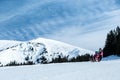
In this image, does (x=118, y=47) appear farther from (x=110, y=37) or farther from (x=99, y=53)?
(x=99, y=53)

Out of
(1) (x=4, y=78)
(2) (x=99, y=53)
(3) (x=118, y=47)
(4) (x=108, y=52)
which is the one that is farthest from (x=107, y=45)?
(1) (x=4, y=78)

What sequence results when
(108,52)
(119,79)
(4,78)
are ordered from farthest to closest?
(108,52) → (4,78) → (119,79)

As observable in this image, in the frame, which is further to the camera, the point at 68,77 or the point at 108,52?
the point at 108,52

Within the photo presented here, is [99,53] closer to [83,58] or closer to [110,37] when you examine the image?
[110,37]

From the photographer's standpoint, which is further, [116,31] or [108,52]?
[116,31]

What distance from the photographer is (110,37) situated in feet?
332

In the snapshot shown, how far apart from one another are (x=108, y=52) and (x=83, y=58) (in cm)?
1592

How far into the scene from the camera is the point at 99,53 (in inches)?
1291

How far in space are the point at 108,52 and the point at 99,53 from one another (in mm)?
65737

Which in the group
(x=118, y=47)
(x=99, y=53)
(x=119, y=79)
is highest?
(x=118, y=47)

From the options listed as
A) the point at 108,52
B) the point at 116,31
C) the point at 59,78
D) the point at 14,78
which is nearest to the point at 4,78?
the point at 14,78

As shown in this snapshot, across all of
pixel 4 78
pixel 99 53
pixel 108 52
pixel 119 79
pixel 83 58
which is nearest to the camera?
pixel 119 79

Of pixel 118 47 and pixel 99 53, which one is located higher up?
pixel 118 47

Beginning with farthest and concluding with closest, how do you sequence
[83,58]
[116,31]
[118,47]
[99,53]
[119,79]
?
[83,58]
[116,31]
[118,47]
[99,53]
[119,79]
